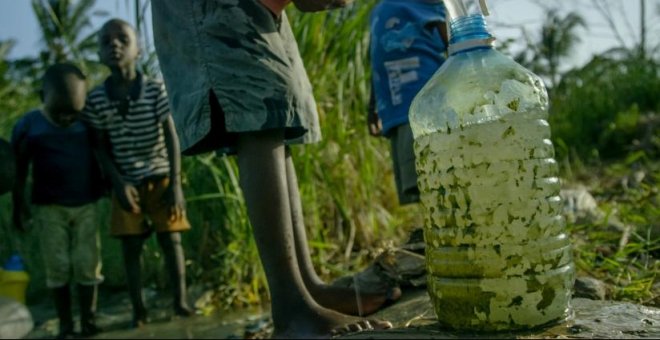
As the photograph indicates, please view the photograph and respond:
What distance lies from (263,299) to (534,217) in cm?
281

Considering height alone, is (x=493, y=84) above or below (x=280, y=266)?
above

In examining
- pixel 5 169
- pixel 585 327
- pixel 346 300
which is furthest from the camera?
pixel 5 169

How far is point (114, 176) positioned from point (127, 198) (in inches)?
6.3

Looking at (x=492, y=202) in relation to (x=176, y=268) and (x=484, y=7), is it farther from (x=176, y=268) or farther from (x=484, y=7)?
(x=176, y=268)

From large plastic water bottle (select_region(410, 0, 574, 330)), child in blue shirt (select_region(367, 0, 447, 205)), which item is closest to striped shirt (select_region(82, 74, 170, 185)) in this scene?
child in blue shirt (select_region(367, 0, 447, 205))

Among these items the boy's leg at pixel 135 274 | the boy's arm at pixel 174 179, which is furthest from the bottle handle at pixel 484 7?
the boy's leg at pixel 135 274

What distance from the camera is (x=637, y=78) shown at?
951 centimetres

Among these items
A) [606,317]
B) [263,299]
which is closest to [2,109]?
[263,299]

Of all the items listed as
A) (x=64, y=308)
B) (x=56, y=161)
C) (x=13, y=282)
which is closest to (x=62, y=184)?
(x=56, y=161)

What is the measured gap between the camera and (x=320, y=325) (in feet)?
6.02

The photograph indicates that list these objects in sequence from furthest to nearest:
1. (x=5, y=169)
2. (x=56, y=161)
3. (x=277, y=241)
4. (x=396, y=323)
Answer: (x=56, y=161), (x=5, y=169), (x=396, y=323), (x=277, y=241)

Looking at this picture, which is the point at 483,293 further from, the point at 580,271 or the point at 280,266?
the point at 580,271

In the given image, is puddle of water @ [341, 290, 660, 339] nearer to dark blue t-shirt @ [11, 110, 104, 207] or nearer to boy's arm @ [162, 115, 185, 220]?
boy's arm @ [162, 115, 185, 220]

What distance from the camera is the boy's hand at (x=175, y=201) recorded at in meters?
4.01
